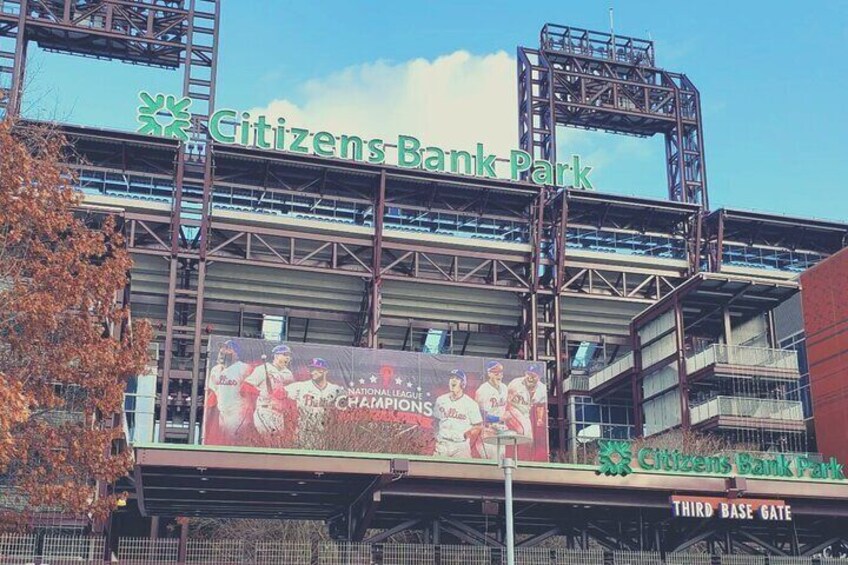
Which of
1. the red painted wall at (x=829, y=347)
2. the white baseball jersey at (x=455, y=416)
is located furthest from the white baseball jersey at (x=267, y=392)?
the red painted wall at (x=829, y=347)

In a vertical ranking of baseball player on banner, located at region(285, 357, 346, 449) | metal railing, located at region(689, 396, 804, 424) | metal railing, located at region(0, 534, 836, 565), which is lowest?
metal railing, located at region(0, 534, 836, 565)

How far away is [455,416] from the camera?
254 ft

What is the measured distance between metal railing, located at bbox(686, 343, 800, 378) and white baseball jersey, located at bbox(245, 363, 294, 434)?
2736 cm

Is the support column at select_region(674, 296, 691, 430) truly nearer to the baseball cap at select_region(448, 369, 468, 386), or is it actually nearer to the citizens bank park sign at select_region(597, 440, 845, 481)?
the baseball cap at select_region(448, 369, 468, 386)

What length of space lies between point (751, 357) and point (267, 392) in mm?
31334

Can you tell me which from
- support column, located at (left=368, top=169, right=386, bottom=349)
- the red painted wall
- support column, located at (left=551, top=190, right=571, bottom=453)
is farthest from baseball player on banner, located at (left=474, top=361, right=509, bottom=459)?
the red painted wall

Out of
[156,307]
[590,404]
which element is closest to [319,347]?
[156,307]

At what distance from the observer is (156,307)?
8038 cm

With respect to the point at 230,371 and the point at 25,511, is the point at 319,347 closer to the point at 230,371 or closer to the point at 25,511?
the point at 230,371

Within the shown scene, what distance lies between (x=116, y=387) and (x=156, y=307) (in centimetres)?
5353

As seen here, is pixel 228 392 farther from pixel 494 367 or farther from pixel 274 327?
pixel 494 367

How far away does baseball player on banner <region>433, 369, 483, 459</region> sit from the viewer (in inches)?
2987

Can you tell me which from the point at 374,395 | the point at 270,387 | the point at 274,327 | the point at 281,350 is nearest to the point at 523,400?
the point at 374,395

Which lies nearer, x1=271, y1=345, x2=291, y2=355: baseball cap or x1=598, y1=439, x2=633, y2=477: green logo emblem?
x1=598, y1=439, x2=633, y2=477: green logo emblem
